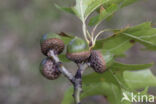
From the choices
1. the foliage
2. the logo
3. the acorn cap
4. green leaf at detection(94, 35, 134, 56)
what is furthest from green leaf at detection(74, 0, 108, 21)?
the logo

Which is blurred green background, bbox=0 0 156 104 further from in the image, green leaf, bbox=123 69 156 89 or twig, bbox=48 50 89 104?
twig, bbox=48 50 89 104

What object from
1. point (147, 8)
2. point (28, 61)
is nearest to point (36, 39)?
point (28, 61)

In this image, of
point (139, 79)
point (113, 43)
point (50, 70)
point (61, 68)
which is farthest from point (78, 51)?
point (139, 79)

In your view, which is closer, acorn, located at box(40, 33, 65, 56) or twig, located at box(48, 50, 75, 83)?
Answer: twig, located at box(48, 50, 75, 83)

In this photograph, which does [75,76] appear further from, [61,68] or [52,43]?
[52,43]

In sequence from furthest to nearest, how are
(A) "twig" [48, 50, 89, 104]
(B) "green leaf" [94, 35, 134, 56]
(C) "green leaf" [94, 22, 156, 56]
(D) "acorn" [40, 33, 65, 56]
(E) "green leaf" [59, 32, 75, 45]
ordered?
(B) "green leaf" [94, 35, 134, 56] < (E) "green leaf" [59, 32, 75, 45] < (C) "green leaf" [94, 22, 156, 56] < (D) "acorn" [40, 33, 65, 56] < (A) "twig" [48, 50, 89, 104]

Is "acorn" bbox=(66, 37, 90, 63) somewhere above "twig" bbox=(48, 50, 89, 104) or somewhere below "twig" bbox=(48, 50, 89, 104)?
above
